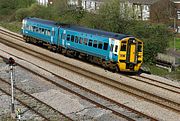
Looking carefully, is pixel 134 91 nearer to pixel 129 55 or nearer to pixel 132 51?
pixel 129 55

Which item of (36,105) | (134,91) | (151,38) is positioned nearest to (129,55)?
(134,91)

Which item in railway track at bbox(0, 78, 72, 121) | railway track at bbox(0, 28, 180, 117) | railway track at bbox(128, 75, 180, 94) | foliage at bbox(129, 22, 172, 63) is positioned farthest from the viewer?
foliage at bbox(129, 22, 172, 63)

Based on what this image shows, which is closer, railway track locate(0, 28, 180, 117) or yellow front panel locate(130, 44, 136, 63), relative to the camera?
railway track locate(0, 28, 180, 117)

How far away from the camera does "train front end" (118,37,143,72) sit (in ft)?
89.7

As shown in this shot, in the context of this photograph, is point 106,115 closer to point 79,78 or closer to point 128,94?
point 128,94

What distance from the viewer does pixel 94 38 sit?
2981cm

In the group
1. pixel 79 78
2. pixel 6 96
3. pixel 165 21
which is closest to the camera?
pixel 6 96

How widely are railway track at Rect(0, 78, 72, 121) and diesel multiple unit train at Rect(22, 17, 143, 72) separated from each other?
794cm

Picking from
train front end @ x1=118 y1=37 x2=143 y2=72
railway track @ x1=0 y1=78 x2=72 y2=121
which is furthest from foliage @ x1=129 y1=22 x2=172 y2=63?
railway track @ x1=0 y1=78 x2=72 y2=121

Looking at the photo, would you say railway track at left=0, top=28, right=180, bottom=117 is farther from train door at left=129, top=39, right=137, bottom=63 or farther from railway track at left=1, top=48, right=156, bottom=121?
train door at left=129, top=39, right=137, bottom=63

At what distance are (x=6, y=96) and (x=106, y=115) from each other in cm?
606

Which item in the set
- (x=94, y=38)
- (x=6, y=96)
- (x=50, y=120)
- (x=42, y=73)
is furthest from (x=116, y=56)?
(x=50, y=120)

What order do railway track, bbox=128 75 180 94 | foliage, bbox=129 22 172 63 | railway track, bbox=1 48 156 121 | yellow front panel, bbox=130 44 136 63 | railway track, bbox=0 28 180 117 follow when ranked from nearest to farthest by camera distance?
railway track, bbox=1 48 156 121
railway track, bbox=0 28 180 117
railway track, bbox=128 75 180 94
yellow front panel, bbox=130 44 136 63
foliage, bbox=129 22 172 63

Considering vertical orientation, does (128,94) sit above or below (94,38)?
below
